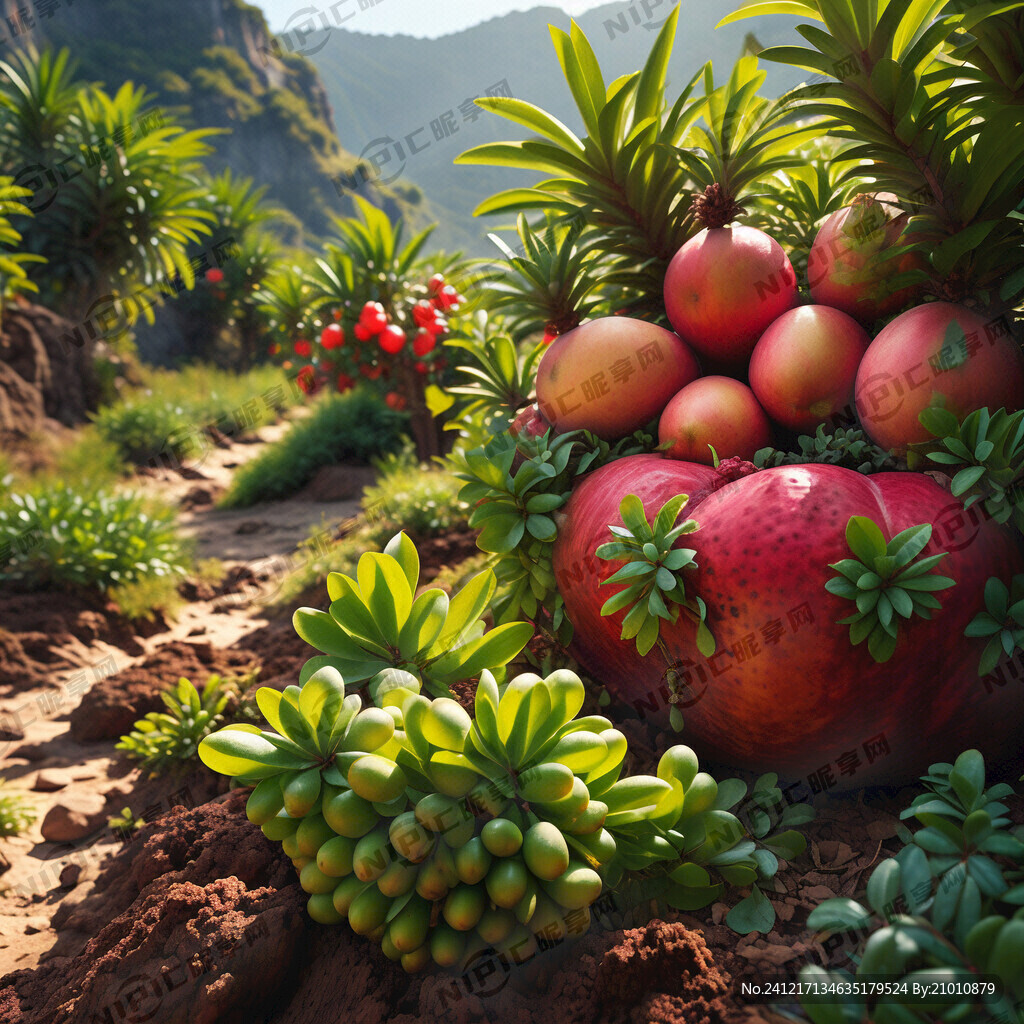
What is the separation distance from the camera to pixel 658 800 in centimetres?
127

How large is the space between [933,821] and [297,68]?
60.6 m

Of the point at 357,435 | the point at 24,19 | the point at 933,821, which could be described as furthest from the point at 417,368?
the point at 24,19

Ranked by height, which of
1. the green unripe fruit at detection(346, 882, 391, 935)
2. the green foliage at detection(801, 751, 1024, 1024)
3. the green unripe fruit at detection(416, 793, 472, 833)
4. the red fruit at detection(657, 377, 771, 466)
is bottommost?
the green foliage at detection(801, 751, 1024, 1024)

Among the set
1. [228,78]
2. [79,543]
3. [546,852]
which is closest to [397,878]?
[546,852]

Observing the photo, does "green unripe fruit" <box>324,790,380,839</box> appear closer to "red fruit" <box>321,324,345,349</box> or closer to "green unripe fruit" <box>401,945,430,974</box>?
"green unripe fruit" <box>401,945,430,974</box>

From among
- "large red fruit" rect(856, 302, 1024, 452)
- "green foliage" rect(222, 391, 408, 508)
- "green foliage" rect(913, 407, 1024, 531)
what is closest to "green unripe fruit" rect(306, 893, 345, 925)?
"green foliage" rect(913, 407, 1024, 531)

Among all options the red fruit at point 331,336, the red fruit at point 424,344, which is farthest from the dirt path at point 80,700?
the red fruit at point 424,344

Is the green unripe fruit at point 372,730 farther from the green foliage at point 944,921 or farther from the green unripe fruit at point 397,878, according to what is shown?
the green foliage at point 944,921

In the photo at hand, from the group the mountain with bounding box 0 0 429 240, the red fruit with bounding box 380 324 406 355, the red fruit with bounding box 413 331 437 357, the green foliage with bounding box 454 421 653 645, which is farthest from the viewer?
the mountain with bounding box 0 0 429 240

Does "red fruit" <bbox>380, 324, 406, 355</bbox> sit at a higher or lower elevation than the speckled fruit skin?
higher

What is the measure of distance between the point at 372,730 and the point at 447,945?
14.6 inches

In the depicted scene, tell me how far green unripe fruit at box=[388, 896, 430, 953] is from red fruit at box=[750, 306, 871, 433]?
55.0 inches

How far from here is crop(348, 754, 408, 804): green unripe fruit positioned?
46.3 inches

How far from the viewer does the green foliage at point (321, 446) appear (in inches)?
326
